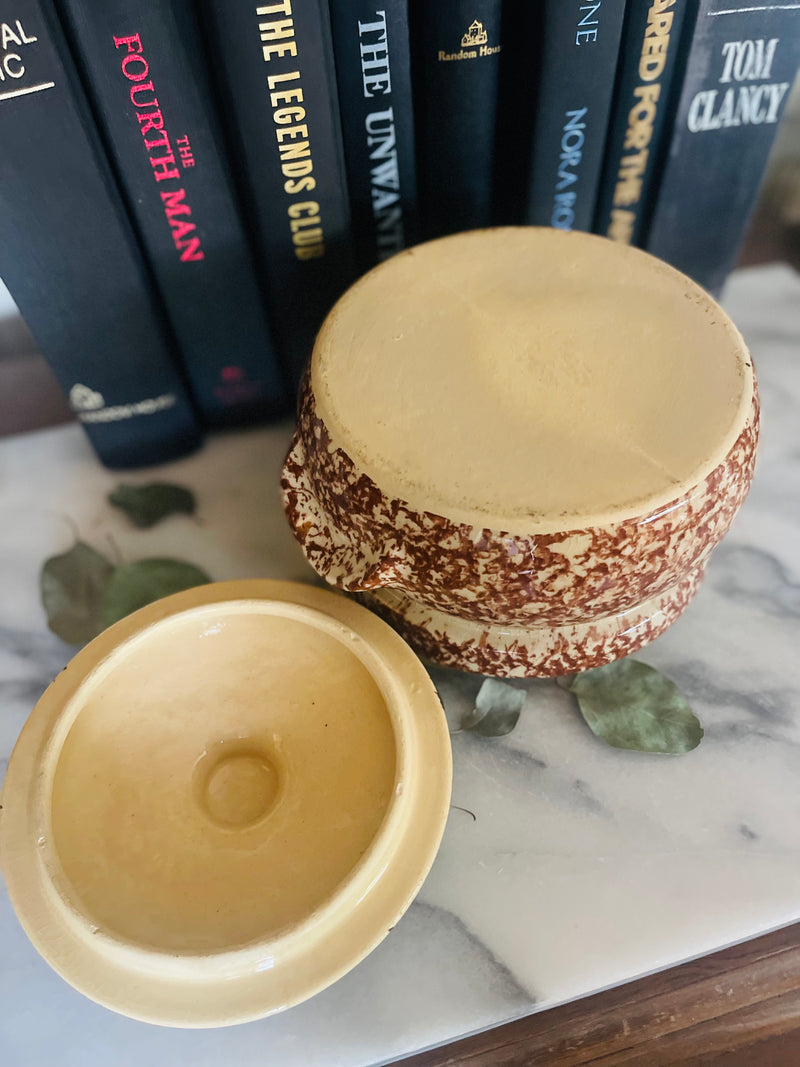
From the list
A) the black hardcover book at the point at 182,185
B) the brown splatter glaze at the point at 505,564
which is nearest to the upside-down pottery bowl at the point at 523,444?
the brown splatter glaze at the point at 505,564

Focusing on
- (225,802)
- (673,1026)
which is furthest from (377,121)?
(673,1026)

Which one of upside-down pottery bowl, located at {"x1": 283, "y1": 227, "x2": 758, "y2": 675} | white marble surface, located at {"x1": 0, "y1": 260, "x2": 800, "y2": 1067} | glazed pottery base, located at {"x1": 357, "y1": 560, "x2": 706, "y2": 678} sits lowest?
white marble surface, located at {"x1": 0, "y1": 260, "x2": 800, "y2": 1067}

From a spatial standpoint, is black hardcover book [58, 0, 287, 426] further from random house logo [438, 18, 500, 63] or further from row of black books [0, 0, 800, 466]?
random house logo [438, 18, 500, 63]

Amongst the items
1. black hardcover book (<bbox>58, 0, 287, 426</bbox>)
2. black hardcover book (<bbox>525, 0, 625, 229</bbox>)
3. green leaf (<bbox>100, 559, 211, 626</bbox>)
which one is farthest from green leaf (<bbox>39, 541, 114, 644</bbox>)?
black hardcover book (<bbox>525, 0, 625, 229</bbox>)

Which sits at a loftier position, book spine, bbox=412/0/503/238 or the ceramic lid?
book spine, bbox=412/0/503/238

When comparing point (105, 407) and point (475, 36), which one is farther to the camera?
point (105, 407)

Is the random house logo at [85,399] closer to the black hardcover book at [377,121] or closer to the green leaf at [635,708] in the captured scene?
the black hardcover book at [377,121]

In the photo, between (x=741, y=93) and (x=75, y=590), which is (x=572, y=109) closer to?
(x=741, y=93)
